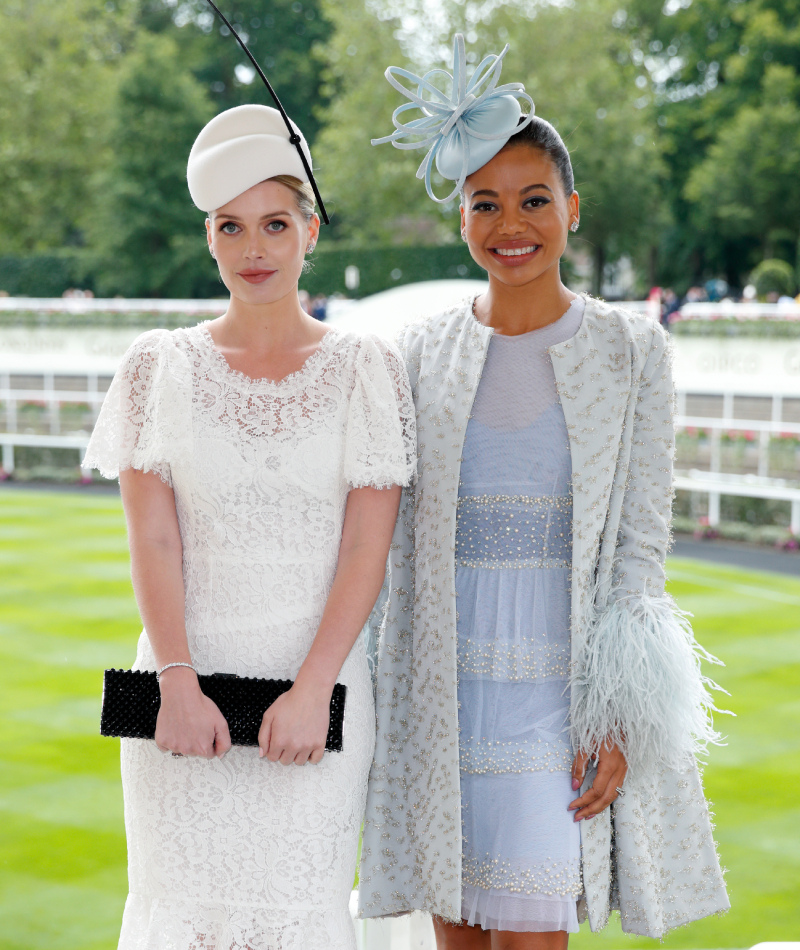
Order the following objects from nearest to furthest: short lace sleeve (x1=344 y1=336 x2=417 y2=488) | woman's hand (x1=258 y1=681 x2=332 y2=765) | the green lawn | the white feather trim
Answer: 1. woman's hand (x1=258 y1=681 x2=332 y2=765)
2. short lace sleeve (x1=344 y1=336 x2=417 y2=488)
3. the white feather trim
4. the green lawn

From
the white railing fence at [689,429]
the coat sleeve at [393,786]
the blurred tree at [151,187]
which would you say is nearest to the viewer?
the coat sleeve at [393,786]

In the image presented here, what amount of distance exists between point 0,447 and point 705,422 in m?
9.35

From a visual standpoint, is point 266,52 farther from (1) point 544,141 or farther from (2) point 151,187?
(1) point 544,141

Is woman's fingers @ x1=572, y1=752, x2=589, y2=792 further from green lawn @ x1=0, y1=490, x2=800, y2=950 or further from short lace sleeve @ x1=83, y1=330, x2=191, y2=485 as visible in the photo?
green lawn @ x1=0, y1=490, x2=800, y2=950

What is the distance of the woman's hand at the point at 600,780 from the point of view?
2.21 m

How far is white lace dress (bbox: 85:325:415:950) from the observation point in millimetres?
2064

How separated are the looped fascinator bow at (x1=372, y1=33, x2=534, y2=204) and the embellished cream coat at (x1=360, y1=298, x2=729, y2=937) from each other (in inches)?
13.5

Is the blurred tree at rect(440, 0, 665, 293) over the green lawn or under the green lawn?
over

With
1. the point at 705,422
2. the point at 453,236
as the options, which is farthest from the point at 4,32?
the point at 705,422

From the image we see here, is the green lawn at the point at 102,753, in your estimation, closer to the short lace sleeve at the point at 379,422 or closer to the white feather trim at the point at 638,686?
the white feather trim at the point at 638,686

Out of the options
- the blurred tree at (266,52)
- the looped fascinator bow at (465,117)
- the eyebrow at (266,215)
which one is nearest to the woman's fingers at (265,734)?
the eyebrow at (266,215)

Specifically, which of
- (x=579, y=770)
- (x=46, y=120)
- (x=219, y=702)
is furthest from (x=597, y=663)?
(x=46, y=120)

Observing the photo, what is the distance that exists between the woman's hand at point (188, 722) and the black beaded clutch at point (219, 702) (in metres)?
0.02

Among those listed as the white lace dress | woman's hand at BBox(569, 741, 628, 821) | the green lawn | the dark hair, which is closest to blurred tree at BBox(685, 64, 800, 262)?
the green lawn
